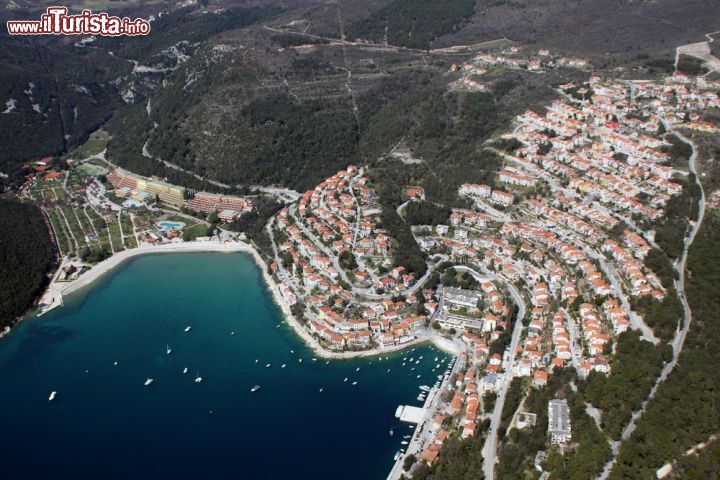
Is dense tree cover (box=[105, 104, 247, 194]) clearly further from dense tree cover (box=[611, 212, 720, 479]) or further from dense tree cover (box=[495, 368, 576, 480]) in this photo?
dense tree cover (box=[611, 212, 720, 479])

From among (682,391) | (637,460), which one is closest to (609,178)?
(682,391)

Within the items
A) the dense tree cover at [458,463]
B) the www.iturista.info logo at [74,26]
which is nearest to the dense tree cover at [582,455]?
the dense tree cover at [458,463]

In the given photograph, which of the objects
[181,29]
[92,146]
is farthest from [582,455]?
[181,29]

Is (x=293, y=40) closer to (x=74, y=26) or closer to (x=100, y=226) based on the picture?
(x=100, y=226)

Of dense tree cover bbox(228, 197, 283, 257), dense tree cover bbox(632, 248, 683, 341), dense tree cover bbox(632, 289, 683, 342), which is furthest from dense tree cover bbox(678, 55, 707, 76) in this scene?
dense tree cover bbox(228, 197, 283, 257)

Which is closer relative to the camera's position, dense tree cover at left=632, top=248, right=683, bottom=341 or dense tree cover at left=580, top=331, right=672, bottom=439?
dense tree cover at left=580, top=331, right=672, bottom=439

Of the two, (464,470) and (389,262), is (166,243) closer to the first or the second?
(389,262)
